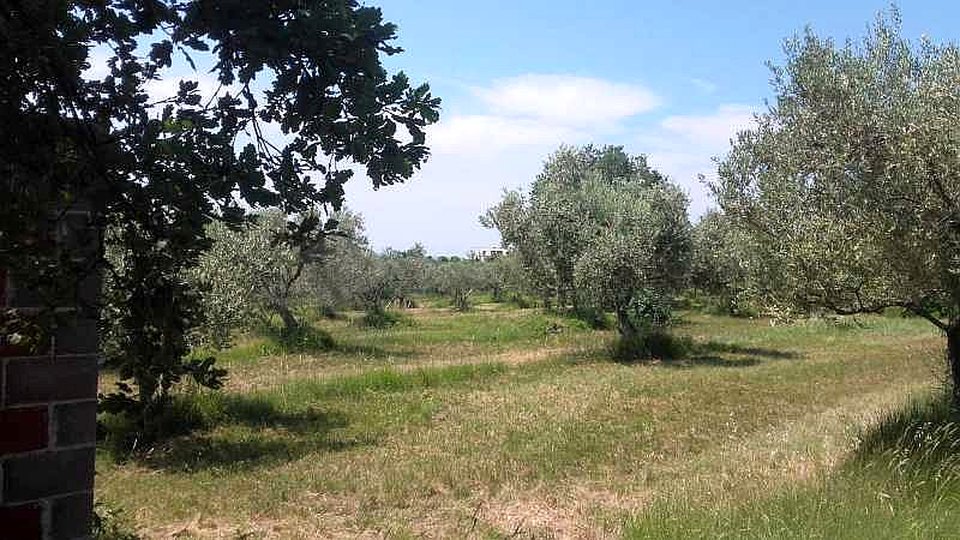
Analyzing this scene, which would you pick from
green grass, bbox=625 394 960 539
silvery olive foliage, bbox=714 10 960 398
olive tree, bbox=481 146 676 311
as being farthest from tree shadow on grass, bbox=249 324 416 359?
green grass, bbox=625 394 960 539

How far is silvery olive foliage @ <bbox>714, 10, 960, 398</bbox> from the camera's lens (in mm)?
8203

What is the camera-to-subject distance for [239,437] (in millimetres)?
12836

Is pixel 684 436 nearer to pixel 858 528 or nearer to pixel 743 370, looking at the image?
pixel 858 528

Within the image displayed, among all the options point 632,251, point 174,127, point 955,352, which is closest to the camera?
point 174,127

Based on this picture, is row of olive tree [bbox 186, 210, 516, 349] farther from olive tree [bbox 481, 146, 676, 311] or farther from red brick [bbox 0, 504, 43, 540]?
olive tree [bbox 481, 146, 676, 311]

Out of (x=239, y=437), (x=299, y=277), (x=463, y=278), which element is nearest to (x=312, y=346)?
(x=299, y=277)

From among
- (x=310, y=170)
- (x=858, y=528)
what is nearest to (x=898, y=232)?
(x=858, y=528)

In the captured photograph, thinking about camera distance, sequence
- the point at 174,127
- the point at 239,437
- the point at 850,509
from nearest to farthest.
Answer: the point at 174,127 < the point at 850,509 < the point at 239,437

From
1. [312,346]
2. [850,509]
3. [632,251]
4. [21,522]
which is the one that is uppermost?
[632,251]

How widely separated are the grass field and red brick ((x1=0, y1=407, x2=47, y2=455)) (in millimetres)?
4790

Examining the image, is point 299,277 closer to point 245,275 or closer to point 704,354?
point 245,275

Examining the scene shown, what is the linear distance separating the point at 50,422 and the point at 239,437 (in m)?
10.3

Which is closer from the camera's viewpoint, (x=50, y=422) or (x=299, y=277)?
(x=50, y=422)

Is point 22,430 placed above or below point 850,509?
above
